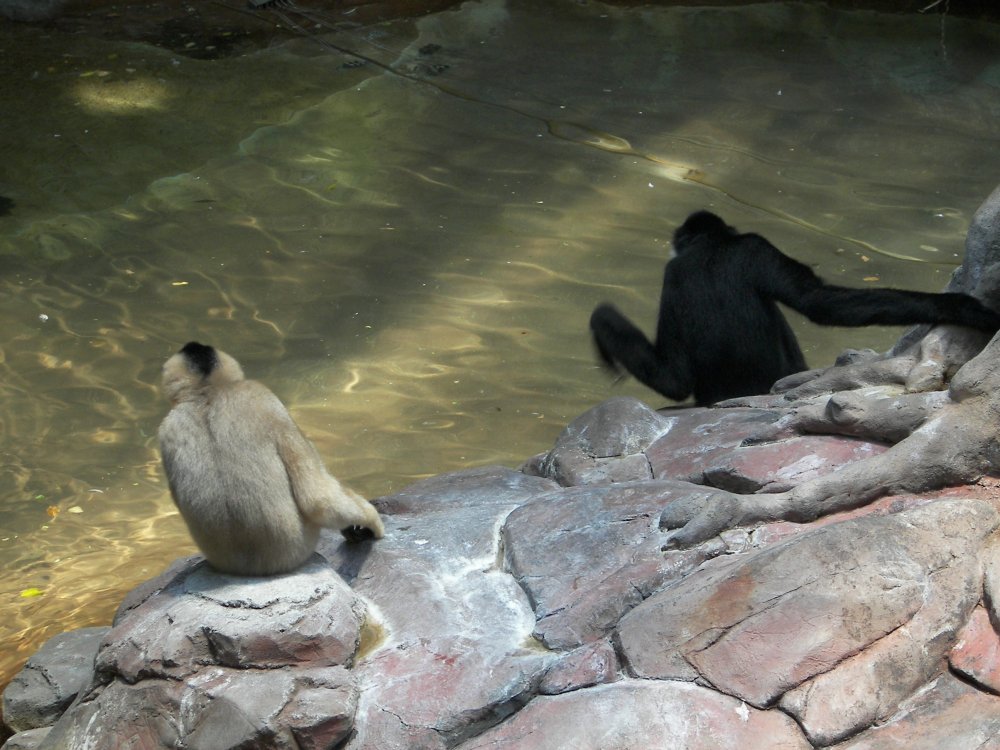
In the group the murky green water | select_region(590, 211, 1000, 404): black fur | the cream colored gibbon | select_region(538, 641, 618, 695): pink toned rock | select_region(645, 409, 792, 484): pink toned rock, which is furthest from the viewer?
the murky green water

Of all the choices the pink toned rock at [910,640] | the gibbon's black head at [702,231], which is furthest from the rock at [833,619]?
the gibbon's black head at [702,231]

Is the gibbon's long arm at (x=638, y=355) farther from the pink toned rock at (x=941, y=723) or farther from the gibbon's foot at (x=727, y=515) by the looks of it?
the pink toned rock at (x=941, y=723)

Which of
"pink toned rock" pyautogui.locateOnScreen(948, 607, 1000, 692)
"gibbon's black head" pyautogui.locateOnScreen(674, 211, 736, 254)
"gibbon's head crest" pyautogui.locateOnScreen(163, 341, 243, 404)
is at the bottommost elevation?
"pink toned rock" pyautogui.locateOnScreen(948, 607, 1000, 692)

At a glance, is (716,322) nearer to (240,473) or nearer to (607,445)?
(607,445)

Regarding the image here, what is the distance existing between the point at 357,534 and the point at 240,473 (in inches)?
27.2

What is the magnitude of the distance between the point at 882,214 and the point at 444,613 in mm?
7726

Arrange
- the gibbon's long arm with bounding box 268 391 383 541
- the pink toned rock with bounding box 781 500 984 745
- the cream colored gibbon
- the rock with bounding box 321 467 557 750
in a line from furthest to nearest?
the gibbon's long arm with bounding box 268 391 383 541 → the cream colored gibbon → the rock with bounding box 321 467 557 750 → the pink toned rock with bounding box 781 500 984 745

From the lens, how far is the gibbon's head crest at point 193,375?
4520mm

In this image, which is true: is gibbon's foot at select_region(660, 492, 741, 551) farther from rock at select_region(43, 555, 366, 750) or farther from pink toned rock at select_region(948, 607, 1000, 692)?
rock at select_region(43, 555, 366, 750)

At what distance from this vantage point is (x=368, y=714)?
4.04 meters

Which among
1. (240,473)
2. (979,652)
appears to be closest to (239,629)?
(240,473)

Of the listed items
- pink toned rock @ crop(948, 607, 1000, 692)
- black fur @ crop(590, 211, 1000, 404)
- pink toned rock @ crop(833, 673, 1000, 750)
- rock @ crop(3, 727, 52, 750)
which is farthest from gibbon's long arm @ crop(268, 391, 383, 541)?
black fur @ crop(590, 211, 1000, 404)

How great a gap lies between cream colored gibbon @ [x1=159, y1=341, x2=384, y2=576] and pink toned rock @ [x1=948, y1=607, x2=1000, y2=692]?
2186 mm

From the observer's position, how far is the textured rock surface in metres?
3.56
